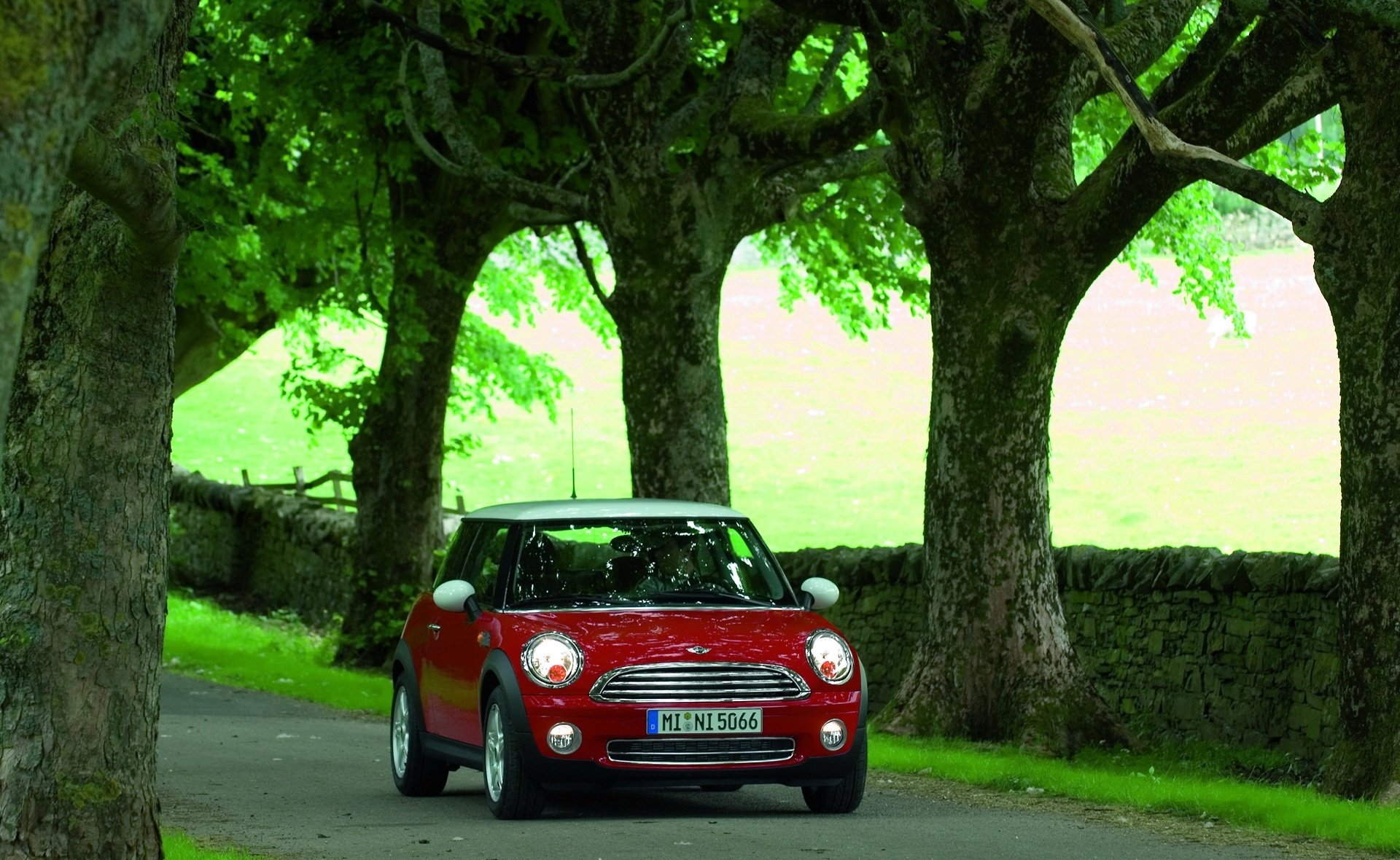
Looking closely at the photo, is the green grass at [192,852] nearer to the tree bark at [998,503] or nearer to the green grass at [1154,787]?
the green grass at [1154,787]

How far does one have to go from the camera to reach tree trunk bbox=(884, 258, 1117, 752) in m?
14.2

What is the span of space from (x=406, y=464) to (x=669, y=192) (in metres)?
6.82

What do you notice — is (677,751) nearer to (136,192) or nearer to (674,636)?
(674,636)

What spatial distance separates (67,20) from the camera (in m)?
3.84

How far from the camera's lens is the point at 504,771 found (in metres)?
10.4

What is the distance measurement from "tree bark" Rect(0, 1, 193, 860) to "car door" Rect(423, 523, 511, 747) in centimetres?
304

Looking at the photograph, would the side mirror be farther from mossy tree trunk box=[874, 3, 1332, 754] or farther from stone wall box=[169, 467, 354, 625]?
stone wall box=[169, 467, 354, 625]

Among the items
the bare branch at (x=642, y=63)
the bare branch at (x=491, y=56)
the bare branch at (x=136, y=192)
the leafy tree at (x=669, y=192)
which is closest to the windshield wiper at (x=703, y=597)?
the bare branch at (x=136, y=192)

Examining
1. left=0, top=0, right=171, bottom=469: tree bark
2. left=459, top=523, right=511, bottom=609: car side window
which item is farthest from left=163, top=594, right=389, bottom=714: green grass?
left=0, top=0, right=171, bottom=469: tree bark

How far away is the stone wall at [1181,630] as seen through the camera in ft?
44.1

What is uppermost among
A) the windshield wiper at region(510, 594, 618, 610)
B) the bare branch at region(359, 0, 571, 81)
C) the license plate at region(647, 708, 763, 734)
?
the bare branch at region(359, 0, 571, 81)

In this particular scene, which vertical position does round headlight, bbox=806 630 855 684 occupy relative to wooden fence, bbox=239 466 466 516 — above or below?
below

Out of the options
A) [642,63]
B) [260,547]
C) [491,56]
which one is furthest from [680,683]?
[260,547]

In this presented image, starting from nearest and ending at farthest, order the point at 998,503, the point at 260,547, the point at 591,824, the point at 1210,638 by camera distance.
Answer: the point at 591,824 → the point at 998,503 → the point at 1210,638 → the point at 260,547
